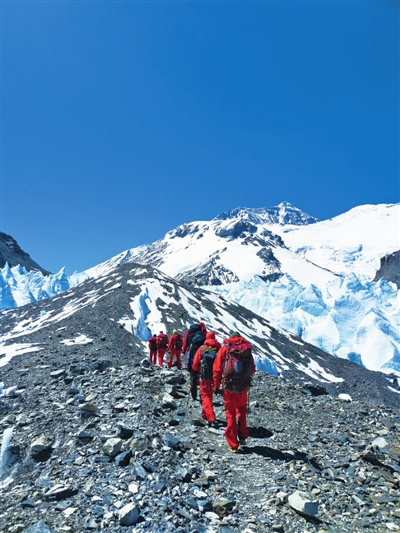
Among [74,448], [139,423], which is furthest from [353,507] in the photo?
[74,448]

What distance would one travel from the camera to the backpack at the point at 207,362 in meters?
10.2

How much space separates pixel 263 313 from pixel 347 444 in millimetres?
97440

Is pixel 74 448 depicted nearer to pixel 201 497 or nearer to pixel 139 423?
pixel 139 423

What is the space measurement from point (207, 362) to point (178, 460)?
10.3 ft

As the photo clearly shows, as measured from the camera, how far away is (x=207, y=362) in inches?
406

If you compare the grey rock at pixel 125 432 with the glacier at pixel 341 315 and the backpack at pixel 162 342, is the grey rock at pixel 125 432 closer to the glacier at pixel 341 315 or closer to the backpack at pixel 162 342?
the backpack at pixel 162 342

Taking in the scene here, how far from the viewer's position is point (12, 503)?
21.6 ft

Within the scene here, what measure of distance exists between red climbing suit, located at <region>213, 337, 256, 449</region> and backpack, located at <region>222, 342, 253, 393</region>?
6.8 inches

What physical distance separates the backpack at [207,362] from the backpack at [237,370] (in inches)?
42.3

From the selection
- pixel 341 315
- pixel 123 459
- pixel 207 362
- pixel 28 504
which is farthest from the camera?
pixel 341 315

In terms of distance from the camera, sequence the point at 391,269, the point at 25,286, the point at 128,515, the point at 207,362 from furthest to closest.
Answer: the point at 391,269
the point at 25,286
the point at 207,362
the point at 128,515

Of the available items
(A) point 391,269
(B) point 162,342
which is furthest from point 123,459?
(A) point 391,269

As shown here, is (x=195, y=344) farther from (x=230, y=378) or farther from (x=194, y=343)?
(x=230, y=378)

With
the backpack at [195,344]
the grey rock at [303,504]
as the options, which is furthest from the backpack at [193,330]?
the grey rock at [303,504]
